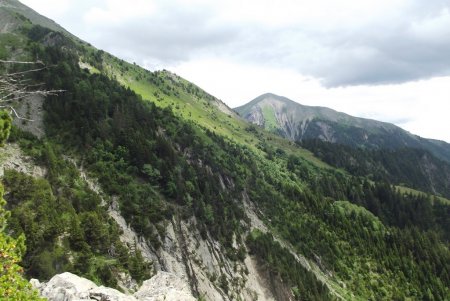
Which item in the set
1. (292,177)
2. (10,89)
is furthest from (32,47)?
(292,177)

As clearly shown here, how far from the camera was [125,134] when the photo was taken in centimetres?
7062

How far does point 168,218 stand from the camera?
6125 cm

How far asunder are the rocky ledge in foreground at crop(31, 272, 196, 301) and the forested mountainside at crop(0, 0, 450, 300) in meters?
13.3

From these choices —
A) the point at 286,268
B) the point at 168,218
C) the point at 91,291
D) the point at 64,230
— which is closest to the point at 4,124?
the point at 91,291

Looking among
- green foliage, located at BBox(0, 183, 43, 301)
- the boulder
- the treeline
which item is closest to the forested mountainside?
the treeline

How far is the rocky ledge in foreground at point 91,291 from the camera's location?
20.8 m

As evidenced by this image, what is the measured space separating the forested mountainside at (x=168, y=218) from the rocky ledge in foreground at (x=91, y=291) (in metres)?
13.3

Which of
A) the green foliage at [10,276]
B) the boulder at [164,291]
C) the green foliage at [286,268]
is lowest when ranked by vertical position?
the green foliage at [286,268]

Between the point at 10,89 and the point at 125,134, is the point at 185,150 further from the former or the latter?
the point at 10,89

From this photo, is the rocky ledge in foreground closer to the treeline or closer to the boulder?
the boulder

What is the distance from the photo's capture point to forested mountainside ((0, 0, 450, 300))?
41562 mm

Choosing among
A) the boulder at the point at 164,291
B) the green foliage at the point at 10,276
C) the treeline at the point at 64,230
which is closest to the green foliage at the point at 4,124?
the green foliage at the point at 10,276

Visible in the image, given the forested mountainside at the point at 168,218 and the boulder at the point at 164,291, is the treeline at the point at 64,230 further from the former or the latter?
the boulder at the point at 164,291

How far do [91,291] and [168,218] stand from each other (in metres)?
40.2
